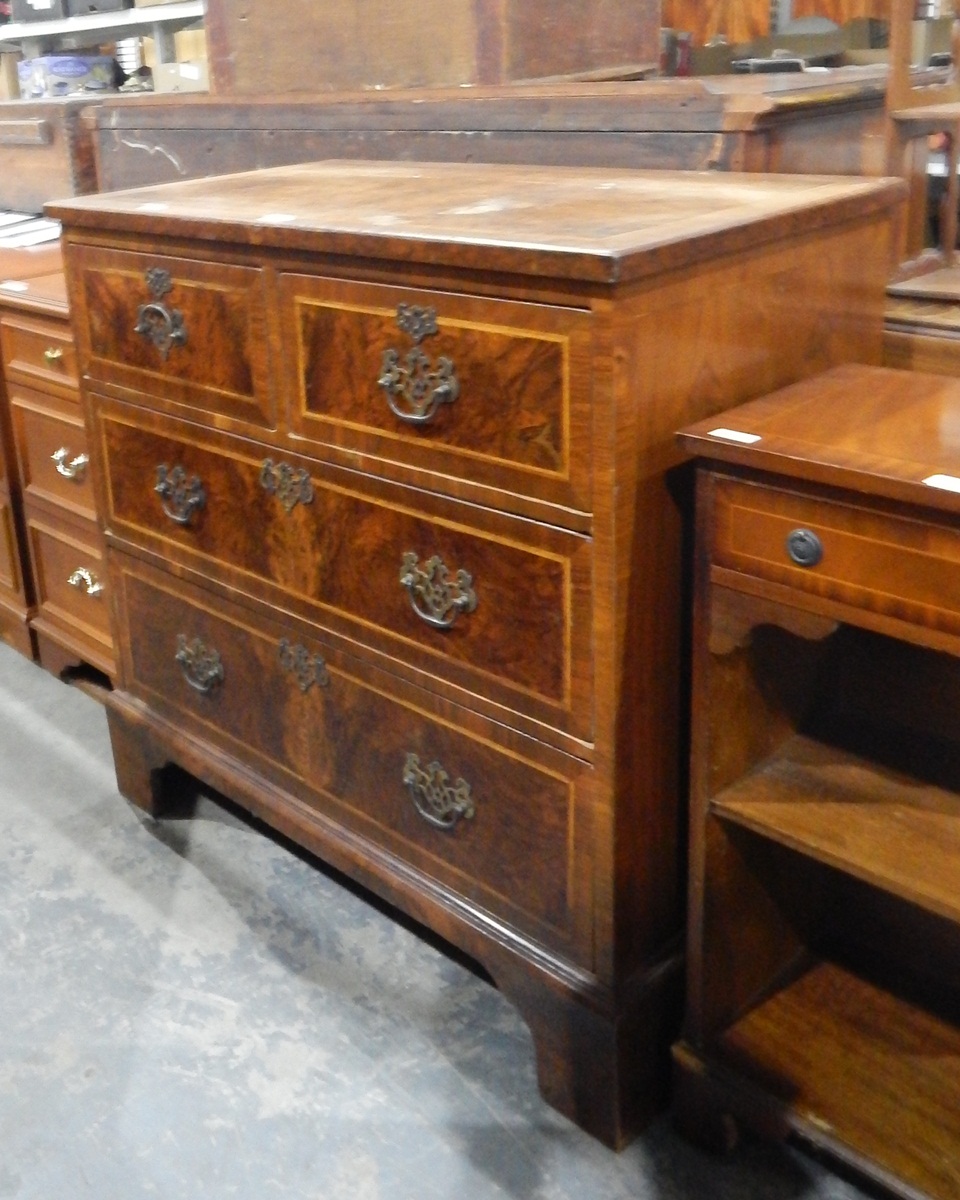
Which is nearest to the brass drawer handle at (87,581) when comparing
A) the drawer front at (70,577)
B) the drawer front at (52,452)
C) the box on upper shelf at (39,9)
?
the drawer front at (70,577)

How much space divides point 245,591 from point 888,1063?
3.15ft

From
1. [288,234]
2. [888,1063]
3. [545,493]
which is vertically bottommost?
[888,1063]

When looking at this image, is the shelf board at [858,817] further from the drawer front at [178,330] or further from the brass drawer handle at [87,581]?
the brass drawer handle at [87,581]

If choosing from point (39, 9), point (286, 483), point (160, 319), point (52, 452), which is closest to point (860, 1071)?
point (286, 483)

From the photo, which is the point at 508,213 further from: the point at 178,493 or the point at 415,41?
the point at 415,41

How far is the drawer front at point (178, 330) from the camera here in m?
1.51

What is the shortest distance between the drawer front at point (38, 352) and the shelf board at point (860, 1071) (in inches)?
58.7

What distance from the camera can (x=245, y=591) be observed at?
5.56ft

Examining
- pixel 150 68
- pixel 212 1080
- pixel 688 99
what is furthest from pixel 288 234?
pixel 150 68

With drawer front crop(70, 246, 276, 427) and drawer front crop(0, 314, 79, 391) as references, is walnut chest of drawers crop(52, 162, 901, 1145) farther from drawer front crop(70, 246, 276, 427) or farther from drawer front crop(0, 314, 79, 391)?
drawer front crop(0, 314, 79, 391)

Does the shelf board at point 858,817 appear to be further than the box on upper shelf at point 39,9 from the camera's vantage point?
No

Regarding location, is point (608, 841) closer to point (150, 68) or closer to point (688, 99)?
point (688, 99)

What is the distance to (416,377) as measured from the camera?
131 cm

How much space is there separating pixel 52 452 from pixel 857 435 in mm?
1642
